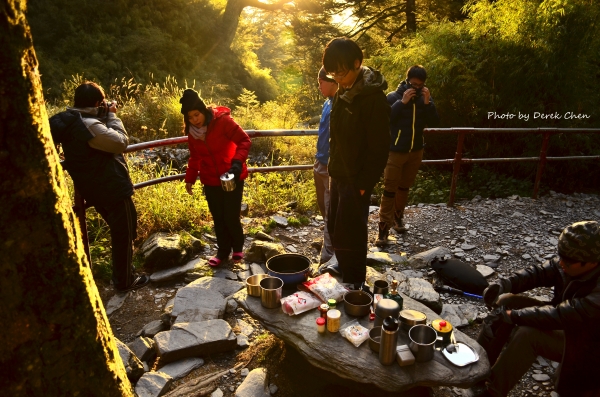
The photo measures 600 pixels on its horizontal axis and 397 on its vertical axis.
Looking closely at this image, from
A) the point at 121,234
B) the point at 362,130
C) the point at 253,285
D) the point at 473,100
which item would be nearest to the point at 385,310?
the point at 253,285

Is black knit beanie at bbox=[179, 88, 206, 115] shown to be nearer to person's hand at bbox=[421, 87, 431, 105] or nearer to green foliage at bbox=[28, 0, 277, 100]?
person's hand at bbox=[421, 87, 431, 105]

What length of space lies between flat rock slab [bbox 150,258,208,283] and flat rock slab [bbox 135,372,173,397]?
122 cm

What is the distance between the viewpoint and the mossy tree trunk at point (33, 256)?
41.5 inches

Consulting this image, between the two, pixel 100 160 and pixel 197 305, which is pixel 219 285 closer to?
pixel 197 305

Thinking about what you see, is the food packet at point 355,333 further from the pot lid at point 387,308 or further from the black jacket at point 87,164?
the black jacket at point 87,164

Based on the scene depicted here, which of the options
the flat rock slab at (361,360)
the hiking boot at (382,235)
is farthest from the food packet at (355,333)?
the hiking boot at (382,235)

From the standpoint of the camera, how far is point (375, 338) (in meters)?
2.09

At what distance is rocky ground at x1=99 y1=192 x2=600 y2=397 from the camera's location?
2535 mm

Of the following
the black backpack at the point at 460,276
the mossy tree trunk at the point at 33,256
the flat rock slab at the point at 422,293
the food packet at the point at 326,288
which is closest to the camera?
the mossy tree trunk at the point at 33,256

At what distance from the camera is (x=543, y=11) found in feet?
20.8

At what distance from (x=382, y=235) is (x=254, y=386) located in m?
2.55

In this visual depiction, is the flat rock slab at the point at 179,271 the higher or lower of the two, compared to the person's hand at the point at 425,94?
lower

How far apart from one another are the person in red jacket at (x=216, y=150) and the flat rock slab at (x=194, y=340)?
1.14 metres

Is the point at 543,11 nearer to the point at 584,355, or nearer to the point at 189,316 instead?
the point at 584,355
